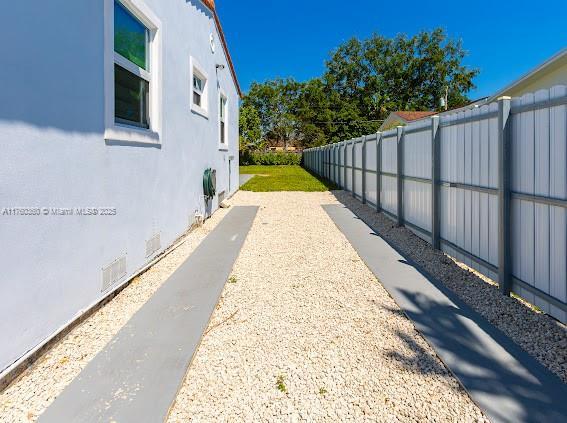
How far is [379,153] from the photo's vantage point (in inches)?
360

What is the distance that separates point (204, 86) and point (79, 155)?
20.7 ft

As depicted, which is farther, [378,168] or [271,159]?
[271,159]

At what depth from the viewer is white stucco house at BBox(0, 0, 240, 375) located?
96.5 inches

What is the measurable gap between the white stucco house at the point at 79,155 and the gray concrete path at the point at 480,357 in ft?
9.29

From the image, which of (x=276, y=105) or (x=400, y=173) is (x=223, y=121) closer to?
(x=400, y=173)

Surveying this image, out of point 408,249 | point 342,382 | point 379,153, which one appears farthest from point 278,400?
point 379,153

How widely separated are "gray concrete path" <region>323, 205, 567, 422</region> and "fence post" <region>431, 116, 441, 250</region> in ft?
4.17

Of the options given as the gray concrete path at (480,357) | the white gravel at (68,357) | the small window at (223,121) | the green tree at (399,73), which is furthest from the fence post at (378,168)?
the green tree at (399,73)

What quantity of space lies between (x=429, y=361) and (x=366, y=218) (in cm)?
639

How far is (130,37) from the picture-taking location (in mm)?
4590

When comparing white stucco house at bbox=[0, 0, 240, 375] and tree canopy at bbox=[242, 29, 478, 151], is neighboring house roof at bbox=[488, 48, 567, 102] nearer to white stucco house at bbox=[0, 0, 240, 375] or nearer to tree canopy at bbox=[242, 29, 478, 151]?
white stucco house at bbox=[0, 0, 240, 375]

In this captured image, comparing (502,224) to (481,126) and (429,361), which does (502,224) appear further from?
(429,361)

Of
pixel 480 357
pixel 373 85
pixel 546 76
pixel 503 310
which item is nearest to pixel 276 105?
pixel 373 85

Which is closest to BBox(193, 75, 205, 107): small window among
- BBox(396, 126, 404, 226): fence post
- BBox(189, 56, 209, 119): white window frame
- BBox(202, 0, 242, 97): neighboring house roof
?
BBox(189, 56, 209, 119): white window frame
